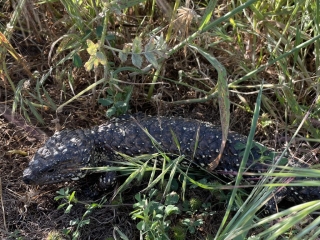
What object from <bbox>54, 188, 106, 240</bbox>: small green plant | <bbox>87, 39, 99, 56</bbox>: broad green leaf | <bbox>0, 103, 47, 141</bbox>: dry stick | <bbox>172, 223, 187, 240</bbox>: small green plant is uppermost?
<bbox>87, 39, 99, 56</bbox>: broad green leaf

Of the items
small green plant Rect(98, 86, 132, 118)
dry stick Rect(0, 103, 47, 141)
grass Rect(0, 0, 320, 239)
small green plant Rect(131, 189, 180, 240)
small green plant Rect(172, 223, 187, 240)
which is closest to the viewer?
small green plant Rect(131, 189, 180, 240)

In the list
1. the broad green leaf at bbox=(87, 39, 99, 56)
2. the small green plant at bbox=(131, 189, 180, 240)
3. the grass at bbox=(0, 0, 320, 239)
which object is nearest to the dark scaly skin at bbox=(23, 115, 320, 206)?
the grass at bbox=(0, 0, 320, 239)

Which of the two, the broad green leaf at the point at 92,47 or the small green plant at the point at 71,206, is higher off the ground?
the broad green leaf at the point at 92,47

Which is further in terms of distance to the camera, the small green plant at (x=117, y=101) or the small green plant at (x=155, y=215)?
the small green plant at (x=117, y=101)

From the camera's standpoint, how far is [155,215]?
2439mm

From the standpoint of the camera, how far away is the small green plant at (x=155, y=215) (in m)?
2.36

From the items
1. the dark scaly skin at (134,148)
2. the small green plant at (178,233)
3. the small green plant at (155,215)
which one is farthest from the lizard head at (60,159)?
the small green plant at (178,233)

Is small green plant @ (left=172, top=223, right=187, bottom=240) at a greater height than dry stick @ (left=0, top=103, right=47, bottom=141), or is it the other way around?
dry stick @ (left=0, top=103, right=47, bottom=141)

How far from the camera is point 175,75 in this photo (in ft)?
10.9

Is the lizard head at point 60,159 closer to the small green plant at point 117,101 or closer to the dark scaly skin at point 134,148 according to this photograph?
the dark scaly skin at point 134,148

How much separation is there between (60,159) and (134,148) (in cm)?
42

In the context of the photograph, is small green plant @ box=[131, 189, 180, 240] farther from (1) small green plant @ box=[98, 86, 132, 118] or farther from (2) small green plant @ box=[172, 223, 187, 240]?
(1) small green plant @ box=[98, 86, 132, 118]

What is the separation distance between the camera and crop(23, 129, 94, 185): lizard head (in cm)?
279

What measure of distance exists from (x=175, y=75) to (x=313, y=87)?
875 mm
